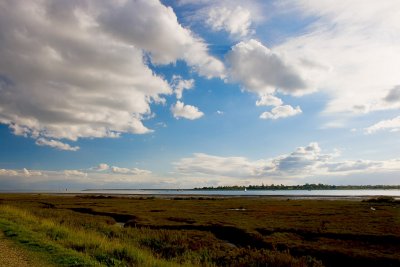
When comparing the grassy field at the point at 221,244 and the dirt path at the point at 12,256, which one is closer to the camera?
the dirt path at the point at 12,256

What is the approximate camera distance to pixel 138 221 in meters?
42.3

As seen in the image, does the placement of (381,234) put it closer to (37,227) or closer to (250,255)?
(250,255)

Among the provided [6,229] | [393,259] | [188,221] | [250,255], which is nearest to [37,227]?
[6,229]

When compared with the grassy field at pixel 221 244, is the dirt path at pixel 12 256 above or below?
above

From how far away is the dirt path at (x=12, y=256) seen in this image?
45.8ft

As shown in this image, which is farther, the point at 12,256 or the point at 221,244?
the point at 221,244

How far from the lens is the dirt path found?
14.0m

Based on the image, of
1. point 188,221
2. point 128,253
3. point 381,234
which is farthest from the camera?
point 188,221

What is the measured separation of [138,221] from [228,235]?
43.1 feet

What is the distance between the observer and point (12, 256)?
15.3 meters

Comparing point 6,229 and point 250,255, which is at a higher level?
point 6,229

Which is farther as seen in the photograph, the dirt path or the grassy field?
the grassy field

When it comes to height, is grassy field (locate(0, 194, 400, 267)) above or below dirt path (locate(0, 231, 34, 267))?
below

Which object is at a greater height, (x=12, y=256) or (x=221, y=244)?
(x=12, y=256)
